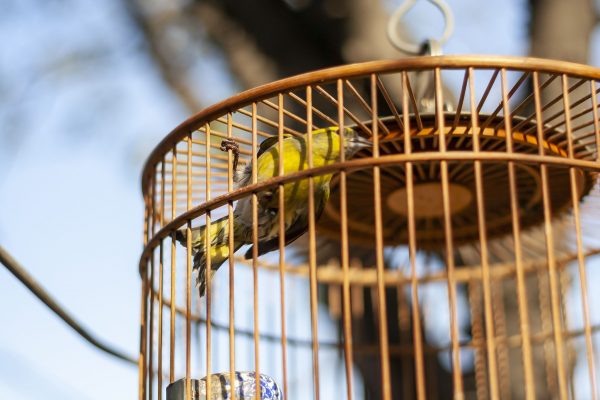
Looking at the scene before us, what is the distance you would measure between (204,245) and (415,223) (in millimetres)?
1040

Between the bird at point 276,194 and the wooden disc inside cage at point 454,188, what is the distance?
10 cm

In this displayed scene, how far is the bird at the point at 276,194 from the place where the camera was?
228 cm

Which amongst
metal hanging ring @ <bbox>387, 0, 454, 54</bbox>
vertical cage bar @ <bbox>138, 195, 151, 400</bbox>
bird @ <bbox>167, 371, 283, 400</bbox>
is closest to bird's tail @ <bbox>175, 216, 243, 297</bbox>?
vertical cage bar @ <bbox>138, 195, 151, 400</bbox>

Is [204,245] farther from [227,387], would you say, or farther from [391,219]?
[391,219]

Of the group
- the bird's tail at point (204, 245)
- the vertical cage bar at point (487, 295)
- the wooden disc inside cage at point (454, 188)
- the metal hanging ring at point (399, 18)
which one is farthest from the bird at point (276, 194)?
the vertical cage bar at point (487, 295)

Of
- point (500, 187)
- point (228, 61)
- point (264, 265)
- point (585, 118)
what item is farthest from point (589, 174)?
point (228, 61)

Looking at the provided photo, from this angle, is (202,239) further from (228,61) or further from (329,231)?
(228,61)

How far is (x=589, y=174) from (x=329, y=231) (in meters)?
0.74

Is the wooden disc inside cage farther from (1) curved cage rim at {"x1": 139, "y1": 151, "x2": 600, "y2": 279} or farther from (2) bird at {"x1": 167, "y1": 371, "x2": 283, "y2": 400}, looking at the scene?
(2) bird at {"x1": 167, "y1": 371, "x2": 283, "y2": 400}

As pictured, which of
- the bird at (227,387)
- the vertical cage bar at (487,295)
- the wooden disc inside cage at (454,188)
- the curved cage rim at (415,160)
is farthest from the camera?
the wooden disc inside cage at (454,188)

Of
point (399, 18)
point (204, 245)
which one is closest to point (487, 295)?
point (204, 245)

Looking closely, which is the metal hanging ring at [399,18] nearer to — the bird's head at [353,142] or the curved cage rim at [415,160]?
the bird's head at [353,142]

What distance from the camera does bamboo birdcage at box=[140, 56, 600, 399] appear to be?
5.75 feet

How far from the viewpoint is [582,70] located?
1847mm
